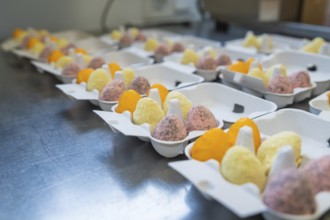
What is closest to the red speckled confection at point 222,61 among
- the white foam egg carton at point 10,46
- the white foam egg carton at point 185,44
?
the white foam egg carton at point 185,44

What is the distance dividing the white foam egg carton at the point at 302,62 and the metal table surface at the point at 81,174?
9.4 inches

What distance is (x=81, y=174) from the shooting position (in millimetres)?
570

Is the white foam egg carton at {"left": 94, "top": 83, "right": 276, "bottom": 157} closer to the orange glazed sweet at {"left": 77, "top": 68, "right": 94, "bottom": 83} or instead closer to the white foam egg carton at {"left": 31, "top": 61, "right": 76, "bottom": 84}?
the orange glazed sweet at {"left": 77, "top": 68, "right": 94, "bottom": 83}

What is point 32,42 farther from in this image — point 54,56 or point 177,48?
point 177,48

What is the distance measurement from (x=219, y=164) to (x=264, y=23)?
46.1 inches

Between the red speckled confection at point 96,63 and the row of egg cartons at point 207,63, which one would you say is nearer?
the row of egg cartons at point 207,63

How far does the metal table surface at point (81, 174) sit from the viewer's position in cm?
49

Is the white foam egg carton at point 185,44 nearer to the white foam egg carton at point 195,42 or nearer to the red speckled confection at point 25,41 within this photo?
the white foam egg carton at point 195,42

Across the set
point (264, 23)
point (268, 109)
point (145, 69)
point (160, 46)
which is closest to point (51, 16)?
point (160, 46)

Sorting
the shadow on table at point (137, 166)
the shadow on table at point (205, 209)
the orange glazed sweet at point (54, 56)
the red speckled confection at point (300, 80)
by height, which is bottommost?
the shadow on table at point (205, 209)

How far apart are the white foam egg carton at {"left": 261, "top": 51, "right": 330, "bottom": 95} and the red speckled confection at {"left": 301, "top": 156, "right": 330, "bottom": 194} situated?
1.69 feet

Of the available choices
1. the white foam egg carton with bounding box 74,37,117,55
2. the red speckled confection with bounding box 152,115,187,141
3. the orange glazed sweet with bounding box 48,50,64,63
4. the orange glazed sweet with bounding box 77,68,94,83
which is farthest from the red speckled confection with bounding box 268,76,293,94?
the white foam egg carton with bounding box 74,37,117,55

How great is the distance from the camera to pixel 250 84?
83 centimetres

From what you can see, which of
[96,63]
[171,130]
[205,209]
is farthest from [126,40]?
[205,209]
